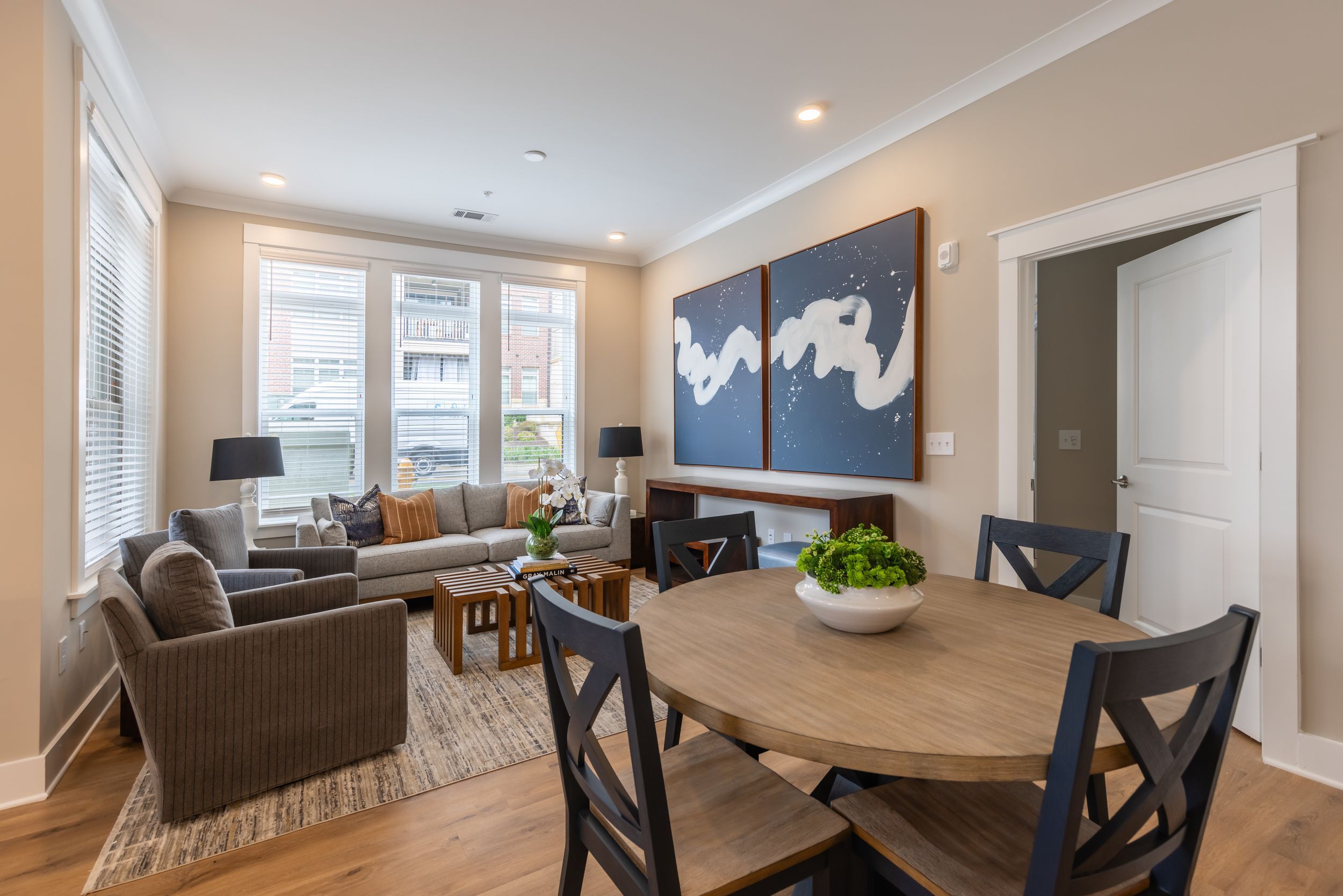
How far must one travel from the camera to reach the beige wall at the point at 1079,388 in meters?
3.73

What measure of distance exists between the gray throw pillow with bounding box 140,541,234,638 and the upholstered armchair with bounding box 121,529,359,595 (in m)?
0.47

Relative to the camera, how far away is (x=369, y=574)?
159 inches

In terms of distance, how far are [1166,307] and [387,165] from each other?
425 cm

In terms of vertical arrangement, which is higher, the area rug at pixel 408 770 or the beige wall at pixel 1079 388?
the beige wall at pixel 1079 388

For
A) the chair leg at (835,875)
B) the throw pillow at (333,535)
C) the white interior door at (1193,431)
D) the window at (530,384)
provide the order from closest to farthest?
the chair leg at (835,875)
the white interior door at (1193,431)
the throw pillow at (333,535)
the window at (530,384)

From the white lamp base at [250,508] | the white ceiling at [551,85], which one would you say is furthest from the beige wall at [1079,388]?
the white lamp base at [250,508]

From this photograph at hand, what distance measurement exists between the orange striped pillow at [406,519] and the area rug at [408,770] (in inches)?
51.6

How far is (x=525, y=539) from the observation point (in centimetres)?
461

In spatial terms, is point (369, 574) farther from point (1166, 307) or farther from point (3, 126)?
point (1166, 307)

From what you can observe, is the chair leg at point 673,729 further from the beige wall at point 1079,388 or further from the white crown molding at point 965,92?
the white crown molding at point 965,92

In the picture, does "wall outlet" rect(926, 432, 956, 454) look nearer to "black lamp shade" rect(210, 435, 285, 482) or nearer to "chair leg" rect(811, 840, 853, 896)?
"chair leg" rect(811, 840, 853, 896)

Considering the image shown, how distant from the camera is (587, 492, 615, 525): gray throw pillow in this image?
16.5 feet

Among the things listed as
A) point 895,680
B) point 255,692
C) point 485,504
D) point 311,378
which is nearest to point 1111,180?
point 895,680

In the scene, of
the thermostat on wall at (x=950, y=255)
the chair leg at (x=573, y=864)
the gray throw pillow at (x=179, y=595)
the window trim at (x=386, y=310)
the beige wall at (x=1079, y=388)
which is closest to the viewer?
the chair leg at (x=573, y=864)
